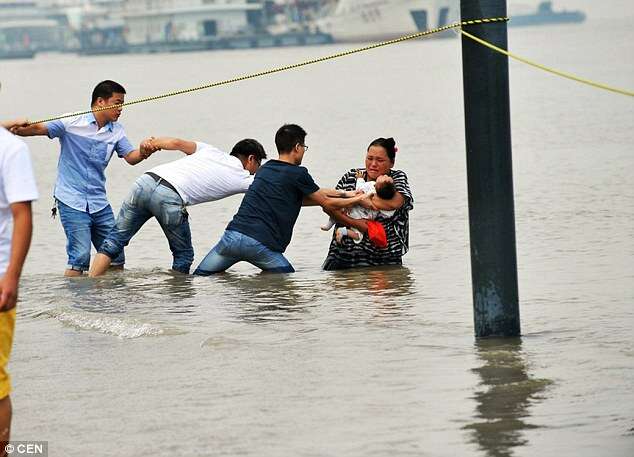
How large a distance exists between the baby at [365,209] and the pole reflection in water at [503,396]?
2.93m

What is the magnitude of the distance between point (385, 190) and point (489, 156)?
123 inches

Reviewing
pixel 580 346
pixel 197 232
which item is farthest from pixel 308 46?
pixel 580 346

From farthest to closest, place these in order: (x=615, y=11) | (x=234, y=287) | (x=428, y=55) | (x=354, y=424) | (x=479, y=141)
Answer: (x=615, y=11), (x=428, y=55), (x=234, y=287), (x=479, y=141), (x=354, y=424)

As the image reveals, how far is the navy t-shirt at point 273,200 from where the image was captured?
10.5m

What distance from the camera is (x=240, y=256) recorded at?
1065cm

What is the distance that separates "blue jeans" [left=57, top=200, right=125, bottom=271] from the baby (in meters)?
1.79

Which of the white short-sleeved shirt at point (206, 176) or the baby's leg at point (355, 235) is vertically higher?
the white short-sleeved shirt at point (206, 176)

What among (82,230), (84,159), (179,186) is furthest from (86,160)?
(179,186)

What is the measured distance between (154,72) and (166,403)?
83764 mm

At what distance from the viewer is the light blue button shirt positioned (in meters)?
11.0

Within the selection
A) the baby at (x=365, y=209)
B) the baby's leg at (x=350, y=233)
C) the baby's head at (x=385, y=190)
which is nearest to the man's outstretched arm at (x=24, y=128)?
the baby at (x=365, y=209)

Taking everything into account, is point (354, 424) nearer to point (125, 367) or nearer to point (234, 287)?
point (125, 367)

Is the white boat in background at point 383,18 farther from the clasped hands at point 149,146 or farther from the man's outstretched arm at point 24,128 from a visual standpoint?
the man's outstretched arm at point 24,128

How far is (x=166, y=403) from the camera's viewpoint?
6828mm
